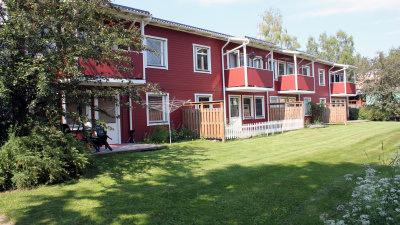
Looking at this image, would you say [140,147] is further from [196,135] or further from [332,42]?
[332,42]

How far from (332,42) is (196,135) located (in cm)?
4717

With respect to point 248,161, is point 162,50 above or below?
above

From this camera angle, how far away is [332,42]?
52.8 metres

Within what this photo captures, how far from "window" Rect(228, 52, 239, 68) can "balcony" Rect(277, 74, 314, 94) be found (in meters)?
5.18

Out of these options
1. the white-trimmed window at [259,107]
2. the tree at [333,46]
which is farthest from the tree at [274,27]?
the white-trimmed window at [259,107]

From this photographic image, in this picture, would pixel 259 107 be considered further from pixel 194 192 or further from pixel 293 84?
pixel 194 192

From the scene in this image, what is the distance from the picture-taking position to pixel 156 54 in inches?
543

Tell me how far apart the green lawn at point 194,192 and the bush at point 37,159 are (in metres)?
0.28

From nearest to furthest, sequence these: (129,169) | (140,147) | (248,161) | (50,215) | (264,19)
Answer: (50,215), (129,169), (248,161), (140,147), (264,19)

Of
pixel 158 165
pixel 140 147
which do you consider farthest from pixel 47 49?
pixel 140 147

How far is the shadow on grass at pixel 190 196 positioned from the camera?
4.31 meters

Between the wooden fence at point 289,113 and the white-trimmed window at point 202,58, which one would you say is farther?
the wooden fence at point 289,113

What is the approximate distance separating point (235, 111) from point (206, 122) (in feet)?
18.5

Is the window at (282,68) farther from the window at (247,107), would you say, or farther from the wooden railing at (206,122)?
the wooden railing at (206,122)
